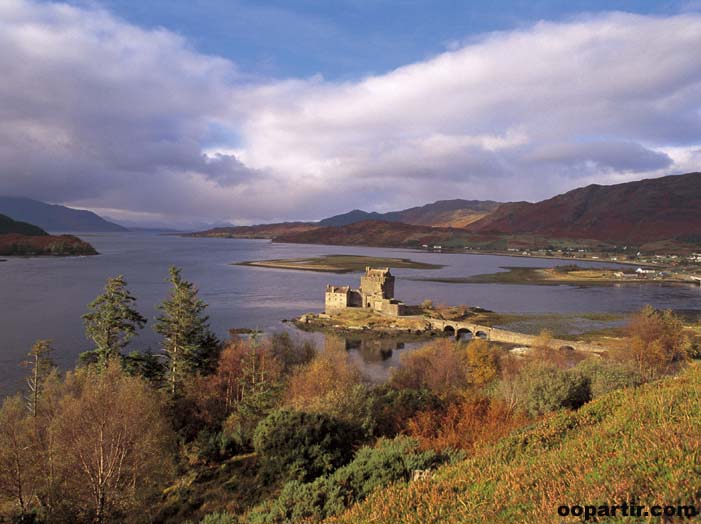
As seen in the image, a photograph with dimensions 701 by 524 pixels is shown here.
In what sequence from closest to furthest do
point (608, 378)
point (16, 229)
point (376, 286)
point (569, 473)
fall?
point (569, 473), point (608, 378), point (376, 286), point (16, 229)

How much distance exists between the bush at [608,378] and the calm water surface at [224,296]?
27978 mm

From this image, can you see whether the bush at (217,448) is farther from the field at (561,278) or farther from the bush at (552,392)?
the field at (561,278)

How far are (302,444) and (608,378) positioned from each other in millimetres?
10166

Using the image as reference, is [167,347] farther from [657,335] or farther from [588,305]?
[588,305]

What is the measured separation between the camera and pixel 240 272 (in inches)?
4341

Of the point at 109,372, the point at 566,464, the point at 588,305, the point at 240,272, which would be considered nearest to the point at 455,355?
the point at 109,372

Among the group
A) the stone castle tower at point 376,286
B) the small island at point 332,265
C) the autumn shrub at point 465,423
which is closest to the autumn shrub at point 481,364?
the autumn shrub at point 465,423

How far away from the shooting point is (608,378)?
15.1 m

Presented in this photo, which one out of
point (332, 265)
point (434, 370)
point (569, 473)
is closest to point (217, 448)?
point (569, 473)

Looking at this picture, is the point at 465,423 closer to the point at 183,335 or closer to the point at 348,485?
the point at 348,485

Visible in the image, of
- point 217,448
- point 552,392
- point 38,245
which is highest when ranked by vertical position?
point 38,245

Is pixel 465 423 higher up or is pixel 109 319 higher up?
pixel 109 319

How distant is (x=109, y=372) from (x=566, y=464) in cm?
1952

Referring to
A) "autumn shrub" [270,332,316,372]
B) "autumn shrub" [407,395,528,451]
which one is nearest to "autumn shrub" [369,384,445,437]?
"autumn shrub" [407,395,528,451]
